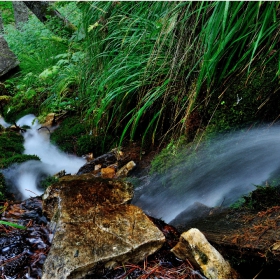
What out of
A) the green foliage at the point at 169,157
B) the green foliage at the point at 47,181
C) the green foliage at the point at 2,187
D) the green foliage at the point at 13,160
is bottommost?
the green foliage at the point at 169,157

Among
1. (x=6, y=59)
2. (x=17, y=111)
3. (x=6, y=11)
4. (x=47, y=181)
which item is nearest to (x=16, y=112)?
(x=17, y=111)

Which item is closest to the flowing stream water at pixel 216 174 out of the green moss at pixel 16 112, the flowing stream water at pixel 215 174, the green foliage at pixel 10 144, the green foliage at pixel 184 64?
the flowing stream water at pixel 215 174

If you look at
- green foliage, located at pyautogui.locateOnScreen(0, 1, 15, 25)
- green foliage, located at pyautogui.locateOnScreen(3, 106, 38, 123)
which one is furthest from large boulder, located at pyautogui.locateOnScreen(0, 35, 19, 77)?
green foliage, located at pyautogui.locateOnScreen(0, 1, 15, 25)

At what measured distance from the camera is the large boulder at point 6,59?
23.8ft

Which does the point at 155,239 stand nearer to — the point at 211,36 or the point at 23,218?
the point at 23,218

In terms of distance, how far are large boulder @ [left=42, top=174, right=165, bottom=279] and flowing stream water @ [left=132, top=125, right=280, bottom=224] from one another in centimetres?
38

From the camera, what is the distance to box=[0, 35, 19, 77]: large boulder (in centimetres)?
725

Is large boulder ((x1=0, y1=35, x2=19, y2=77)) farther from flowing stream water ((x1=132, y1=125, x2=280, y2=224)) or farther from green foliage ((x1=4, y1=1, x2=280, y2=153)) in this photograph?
flowing stream water ((x1=132, y1=125, x2=280, y2=224))

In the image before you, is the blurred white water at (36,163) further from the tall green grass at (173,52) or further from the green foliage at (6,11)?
the green foliage at (6,11)

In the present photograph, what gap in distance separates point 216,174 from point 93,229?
3.32 ft

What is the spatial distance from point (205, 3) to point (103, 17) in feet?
4.54

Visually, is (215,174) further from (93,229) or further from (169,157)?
(93,229)

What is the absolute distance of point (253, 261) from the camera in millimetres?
1461

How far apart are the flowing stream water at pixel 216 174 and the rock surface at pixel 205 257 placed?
47 centimetres
